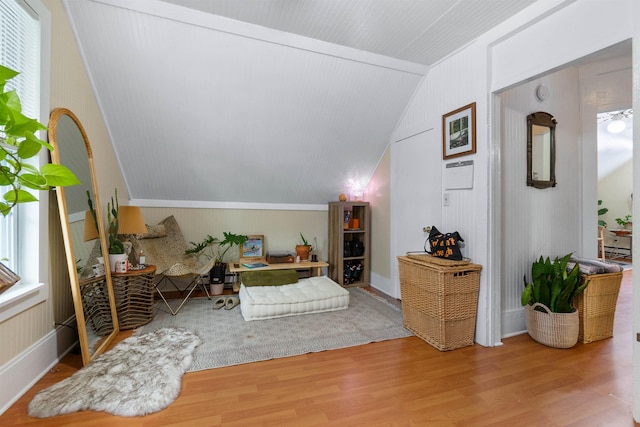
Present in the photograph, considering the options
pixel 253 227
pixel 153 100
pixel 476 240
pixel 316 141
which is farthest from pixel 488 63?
pixel 253 227

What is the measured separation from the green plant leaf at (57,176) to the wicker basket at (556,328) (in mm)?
3146

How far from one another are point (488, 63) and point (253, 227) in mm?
3280

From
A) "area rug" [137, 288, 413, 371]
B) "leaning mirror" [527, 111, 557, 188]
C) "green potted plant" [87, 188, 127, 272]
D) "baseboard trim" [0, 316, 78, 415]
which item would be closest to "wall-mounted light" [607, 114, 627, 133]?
"leaning mirror" [527, 111, 557, 188]

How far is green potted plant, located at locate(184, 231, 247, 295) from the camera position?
143 inches

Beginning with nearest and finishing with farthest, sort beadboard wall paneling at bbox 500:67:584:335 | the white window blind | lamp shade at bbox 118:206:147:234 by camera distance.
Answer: the white window blind < beadboard wall paneling at bbox 500:67:584:335 < lamp shade at bbox 118:206:147:234

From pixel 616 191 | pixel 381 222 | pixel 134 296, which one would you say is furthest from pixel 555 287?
pixel 616 191

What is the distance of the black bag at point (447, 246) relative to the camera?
244 cm

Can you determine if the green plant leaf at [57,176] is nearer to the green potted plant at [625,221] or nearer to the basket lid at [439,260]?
the basket lid at [439,260]

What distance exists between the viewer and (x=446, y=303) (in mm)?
2240

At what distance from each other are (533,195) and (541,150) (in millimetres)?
453

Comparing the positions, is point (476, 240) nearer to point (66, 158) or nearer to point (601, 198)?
point (66, 158)

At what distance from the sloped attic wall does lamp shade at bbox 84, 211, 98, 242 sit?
110 cm

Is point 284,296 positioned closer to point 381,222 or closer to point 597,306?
point 381,222

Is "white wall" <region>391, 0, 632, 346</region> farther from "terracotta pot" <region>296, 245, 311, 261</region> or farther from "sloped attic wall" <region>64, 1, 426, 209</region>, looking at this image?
"terracotta pot" <region>296, 245, 311, 261</region>
